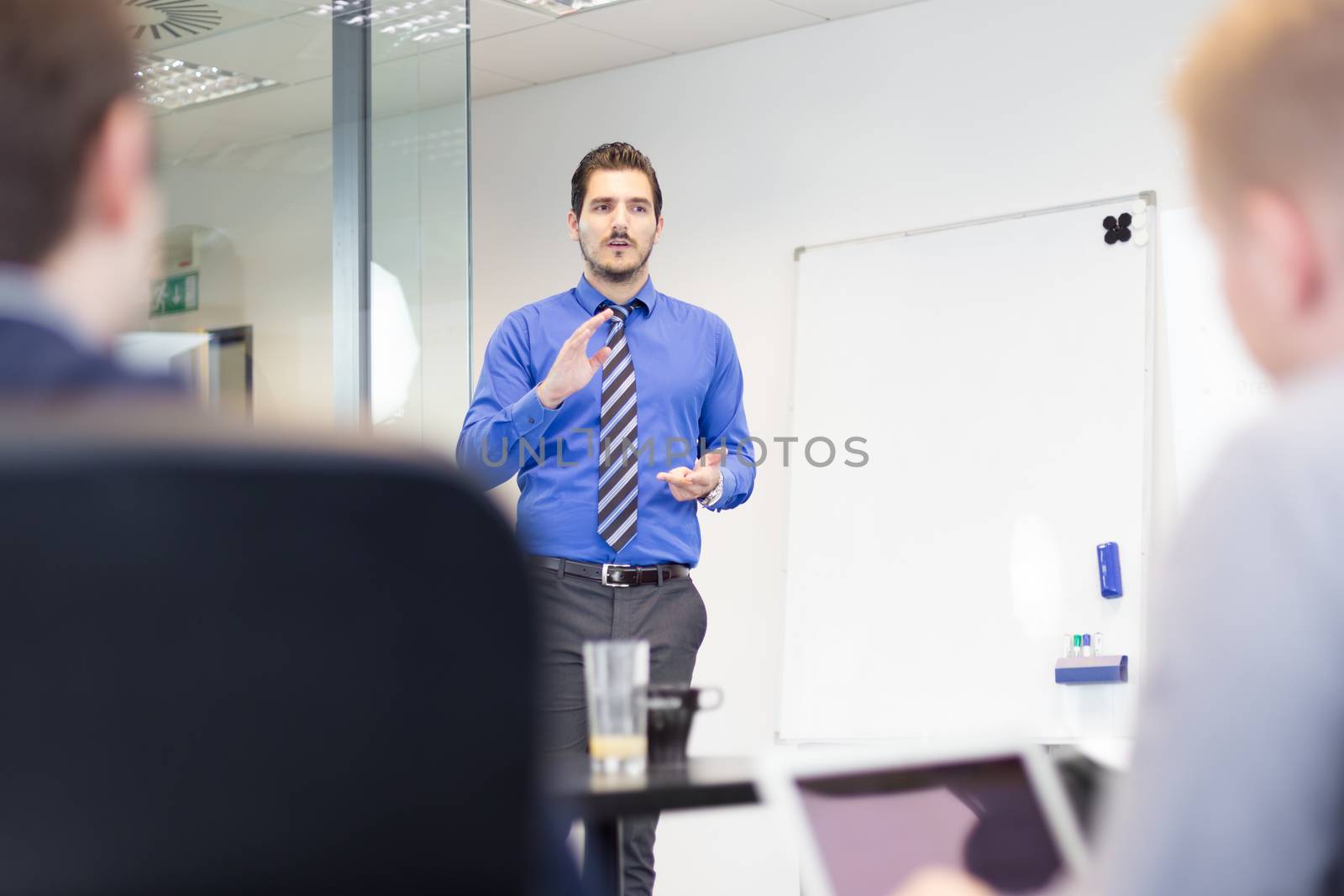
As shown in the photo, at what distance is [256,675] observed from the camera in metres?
0.69

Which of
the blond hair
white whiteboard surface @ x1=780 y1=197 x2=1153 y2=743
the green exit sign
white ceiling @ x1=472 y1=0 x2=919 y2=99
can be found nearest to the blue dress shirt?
the green exit sign

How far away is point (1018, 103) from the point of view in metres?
4.69

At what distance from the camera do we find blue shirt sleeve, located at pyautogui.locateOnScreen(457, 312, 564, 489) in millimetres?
3281

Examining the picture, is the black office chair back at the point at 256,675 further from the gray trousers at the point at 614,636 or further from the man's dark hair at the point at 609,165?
the man's dark hair at the point at 609,165

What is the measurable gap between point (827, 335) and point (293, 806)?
172 inches

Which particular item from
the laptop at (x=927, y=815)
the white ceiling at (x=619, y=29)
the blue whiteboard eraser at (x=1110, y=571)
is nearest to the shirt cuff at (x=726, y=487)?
the blue whiteboard eraser at (x=1110, y=571)

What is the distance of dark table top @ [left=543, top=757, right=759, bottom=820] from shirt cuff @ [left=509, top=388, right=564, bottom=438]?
177cm

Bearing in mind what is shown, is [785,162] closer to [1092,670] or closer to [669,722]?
[1092,670]

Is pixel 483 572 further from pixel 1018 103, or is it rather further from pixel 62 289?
pixel 1018 103

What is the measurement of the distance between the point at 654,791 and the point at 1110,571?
10.4 ft

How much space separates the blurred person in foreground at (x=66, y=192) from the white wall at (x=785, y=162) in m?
3.86

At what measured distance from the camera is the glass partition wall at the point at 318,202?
3.46 metres

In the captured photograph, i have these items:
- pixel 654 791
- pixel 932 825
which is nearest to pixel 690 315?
pixel 654 791

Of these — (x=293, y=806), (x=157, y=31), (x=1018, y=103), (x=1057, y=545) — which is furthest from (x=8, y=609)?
(x=1018, y=103)
